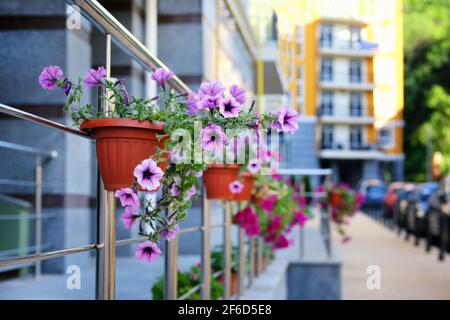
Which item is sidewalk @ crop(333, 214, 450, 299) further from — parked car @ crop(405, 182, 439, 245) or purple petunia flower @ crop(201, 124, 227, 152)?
purple petunia flower @ crop(201, 124, 227, 152)

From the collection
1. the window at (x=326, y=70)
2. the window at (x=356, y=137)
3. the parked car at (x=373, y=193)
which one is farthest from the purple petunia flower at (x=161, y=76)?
the window at (x=356, y=137)

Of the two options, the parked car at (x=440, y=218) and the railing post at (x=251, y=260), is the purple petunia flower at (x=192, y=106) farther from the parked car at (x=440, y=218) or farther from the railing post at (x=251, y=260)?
the parked car at (x=440, y=218)

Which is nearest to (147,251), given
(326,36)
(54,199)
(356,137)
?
(54,199)

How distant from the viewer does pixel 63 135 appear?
7.19m

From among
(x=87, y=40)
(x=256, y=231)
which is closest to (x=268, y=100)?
(x=87, y=40)

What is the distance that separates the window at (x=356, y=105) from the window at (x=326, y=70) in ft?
6.21

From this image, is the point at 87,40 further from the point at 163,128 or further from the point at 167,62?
the point at 163,128

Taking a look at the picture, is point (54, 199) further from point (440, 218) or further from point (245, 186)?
point (440, 218)

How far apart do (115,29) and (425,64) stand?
5072 centimetres

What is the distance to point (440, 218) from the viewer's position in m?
12.9

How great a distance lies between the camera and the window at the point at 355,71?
4703 cm

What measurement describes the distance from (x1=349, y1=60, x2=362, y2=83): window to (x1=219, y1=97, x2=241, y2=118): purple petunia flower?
149 ft

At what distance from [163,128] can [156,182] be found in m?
0.26
